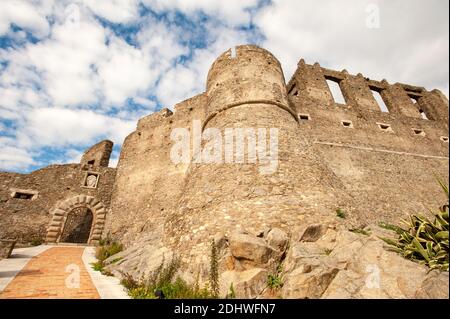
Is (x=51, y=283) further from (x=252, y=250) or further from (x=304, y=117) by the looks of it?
(x=304, y=117)

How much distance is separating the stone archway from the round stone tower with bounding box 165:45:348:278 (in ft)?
22.7

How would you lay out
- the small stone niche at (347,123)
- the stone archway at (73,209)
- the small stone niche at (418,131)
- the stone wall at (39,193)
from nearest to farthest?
the stone wall at (39,193) → the stone archway at (73,209) → the small stone niche at (347,123) → the small stone niche at (418,131)

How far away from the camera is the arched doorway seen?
1074 centimetres

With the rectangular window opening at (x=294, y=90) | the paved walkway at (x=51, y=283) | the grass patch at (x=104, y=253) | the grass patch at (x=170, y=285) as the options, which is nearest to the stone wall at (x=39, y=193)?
the grass patch at (x=104, y=253)

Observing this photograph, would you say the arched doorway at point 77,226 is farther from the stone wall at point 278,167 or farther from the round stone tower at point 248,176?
the round stone tower at point 248,176

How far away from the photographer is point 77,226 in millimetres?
11352

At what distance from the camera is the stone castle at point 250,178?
15.4 ft

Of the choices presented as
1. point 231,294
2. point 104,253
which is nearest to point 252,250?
point 231,294

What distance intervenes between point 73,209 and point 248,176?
9694 millimetres

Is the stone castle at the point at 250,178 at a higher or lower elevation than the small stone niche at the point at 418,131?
lower

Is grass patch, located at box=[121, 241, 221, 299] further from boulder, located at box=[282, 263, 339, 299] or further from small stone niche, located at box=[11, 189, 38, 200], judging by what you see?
small stone niche, located at box=[11, 189, 38, 200]

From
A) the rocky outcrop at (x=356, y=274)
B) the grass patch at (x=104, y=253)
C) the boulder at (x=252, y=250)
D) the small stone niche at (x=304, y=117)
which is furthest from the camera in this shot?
the small stone niche at (x=304, y=117)

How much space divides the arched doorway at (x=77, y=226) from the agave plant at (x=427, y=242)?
40.9 ft
